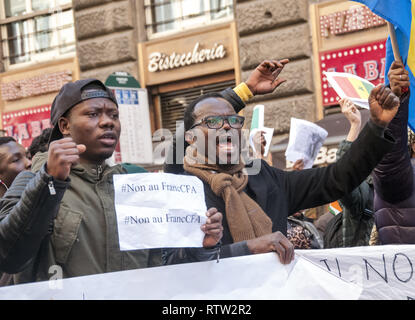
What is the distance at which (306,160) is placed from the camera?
5.11 metres

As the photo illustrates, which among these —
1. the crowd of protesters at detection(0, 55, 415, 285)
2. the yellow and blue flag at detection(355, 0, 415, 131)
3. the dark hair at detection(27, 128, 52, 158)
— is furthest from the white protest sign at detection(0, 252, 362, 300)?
the dark hair at detection(27, 128, 52, 158)

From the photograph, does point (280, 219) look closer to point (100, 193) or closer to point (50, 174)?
point (100, 193)

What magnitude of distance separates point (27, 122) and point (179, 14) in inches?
114

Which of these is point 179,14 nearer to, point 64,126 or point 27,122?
point 27,122

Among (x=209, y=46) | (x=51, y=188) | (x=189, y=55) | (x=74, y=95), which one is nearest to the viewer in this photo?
(x=51, y=188)

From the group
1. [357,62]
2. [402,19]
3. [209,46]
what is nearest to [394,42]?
[402,19]

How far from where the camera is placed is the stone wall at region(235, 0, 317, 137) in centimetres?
971

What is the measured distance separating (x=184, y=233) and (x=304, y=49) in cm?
736

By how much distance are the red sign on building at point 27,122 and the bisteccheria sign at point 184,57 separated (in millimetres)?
1949

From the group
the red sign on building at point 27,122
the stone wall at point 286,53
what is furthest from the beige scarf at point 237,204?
the red sign on building at point 27,122

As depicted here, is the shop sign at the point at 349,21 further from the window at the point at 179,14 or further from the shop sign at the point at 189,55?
the window at the point at 179,14

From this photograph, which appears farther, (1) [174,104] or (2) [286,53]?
(1) [174,104]

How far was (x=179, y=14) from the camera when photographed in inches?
454
